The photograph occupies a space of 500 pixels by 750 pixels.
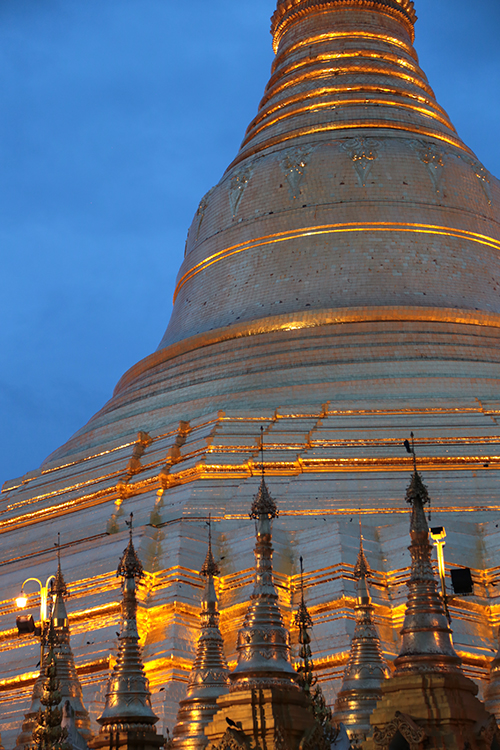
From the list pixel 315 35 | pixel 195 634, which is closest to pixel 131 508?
pixel 195 634

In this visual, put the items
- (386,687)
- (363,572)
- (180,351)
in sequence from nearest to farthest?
(386,687)
(363,572)
(180,351)

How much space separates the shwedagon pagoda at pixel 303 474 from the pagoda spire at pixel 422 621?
21 millimetres

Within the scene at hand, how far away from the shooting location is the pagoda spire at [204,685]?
1055 centimetres

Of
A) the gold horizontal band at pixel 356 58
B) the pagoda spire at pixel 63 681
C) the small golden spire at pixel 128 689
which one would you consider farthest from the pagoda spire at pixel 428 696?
the gold horizontal band at pixel 356 58

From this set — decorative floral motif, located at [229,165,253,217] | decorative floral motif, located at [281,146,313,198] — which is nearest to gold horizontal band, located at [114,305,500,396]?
decorative floral motif, located at [281,146,313,198]

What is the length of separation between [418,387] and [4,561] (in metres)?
7.82

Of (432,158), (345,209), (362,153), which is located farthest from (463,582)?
(432,158)

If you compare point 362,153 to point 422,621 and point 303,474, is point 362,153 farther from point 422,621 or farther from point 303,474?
point 422,621

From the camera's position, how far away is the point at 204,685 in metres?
10.9

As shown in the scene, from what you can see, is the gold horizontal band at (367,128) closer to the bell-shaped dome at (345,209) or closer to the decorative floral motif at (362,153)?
the bell-shaped dome at (345,209)

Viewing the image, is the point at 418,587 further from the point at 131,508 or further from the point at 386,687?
the point at 131,508

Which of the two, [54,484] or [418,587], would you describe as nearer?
[418,587]

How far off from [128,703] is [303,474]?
871cm

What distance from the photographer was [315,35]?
97.0 ft
